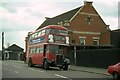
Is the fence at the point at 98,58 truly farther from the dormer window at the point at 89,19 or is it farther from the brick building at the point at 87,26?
the dormer window at the point at 89,19

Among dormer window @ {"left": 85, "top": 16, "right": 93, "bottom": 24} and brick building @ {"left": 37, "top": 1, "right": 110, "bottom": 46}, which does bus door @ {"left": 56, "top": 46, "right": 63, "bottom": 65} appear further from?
dormer window @ {"left": 85, "top": 16, "right": 93, "bottom": 24}

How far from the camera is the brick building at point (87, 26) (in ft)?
191

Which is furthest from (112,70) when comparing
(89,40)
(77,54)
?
(89,40)

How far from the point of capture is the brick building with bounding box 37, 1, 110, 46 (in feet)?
191

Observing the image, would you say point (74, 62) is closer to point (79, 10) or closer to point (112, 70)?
point (79, 10)

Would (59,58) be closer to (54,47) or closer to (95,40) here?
(54,47)

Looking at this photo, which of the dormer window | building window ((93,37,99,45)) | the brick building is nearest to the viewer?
the brick building

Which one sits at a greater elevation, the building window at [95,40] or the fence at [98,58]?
the building window at [95,40]

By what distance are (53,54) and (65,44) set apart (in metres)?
1.70

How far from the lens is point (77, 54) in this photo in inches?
1602

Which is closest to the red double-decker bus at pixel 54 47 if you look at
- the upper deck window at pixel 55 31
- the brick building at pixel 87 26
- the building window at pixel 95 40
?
the upper deck window at pixel 55 31

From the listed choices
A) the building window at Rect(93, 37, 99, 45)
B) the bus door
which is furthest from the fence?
the building window at Rect(93, 37, 99, 45)

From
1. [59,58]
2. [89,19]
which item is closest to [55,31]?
[59,58]

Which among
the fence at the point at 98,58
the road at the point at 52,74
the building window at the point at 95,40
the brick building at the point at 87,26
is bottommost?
the road at the point at 52,74
